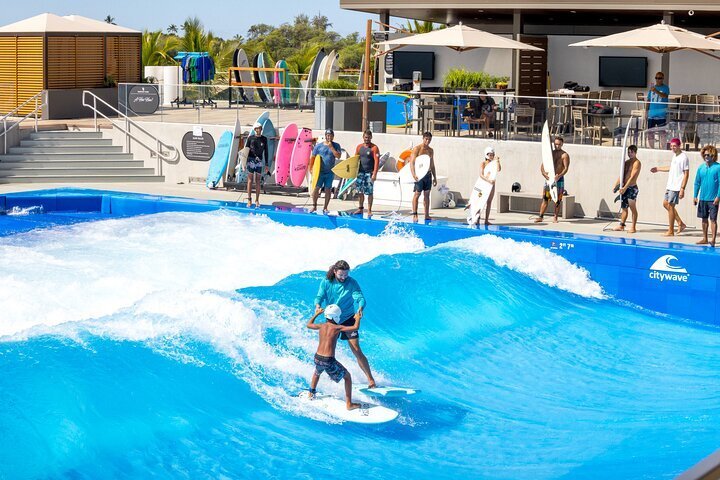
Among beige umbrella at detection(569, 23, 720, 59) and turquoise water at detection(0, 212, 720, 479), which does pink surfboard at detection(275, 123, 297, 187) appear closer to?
turquoise water at detection(0, 212, 720, 479)

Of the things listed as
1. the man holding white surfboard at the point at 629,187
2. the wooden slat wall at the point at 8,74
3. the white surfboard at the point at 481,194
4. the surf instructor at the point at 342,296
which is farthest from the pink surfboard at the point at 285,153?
the surf instructor at the point at 342,296

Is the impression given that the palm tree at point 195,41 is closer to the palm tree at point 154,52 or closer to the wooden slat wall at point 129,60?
the palm tree at point 154,52

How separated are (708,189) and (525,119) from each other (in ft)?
14.2

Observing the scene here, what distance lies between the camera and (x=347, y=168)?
19.4m

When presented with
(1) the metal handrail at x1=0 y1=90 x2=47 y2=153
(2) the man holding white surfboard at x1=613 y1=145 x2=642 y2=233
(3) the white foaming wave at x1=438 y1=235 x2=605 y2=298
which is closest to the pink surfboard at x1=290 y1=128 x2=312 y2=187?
(3) the white foaming wave at x1=438 y1=235 x2=605 y2=298

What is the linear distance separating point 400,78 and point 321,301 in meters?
17.3

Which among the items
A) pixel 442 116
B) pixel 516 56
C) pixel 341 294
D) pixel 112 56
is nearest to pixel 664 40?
pixel 442 116

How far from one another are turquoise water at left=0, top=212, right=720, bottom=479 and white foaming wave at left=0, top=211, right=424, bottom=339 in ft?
0.19

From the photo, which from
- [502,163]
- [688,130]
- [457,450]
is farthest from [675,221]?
[457,450]

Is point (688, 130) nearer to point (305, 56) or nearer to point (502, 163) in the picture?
point (502, 163)

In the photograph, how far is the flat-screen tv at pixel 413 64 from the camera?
26766 mm

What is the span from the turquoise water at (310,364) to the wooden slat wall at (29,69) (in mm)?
9937

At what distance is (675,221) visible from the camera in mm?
18469

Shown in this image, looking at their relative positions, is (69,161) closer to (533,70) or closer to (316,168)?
(316,168)
